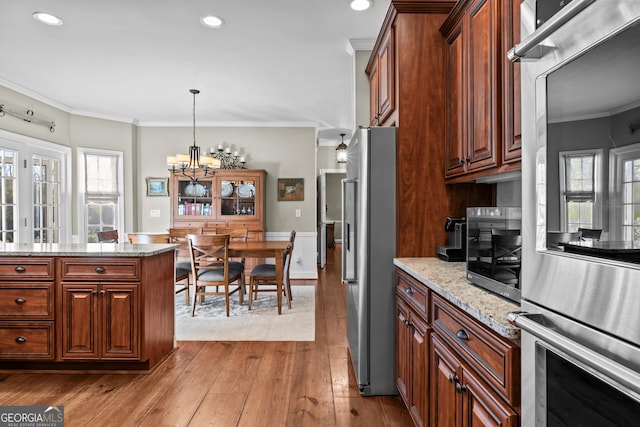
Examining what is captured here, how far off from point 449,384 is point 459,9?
1.92m

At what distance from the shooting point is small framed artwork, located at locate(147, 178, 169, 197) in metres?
6.32

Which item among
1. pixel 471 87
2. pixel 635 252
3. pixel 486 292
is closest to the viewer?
pixel 635 252

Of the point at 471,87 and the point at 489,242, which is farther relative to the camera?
the point at 471,87

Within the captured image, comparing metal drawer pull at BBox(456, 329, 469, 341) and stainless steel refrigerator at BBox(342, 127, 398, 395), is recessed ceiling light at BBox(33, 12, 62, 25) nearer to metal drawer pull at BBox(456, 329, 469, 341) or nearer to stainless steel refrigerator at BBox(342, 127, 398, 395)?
stainless steel refrigerator at BBox(342, 127, 398, 395)

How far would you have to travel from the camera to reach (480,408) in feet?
4.05

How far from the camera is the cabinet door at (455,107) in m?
2.15

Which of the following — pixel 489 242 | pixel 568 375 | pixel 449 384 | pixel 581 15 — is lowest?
pixel 449 384

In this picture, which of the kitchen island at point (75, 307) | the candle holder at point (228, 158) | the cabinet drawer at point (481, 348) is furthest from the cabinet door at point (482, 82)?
the candle holder at point (228, 158)

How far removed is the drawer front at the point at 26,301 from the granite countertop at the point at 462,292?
244 cm

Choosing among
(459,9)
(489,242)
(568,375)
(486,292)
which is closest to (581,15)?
(568,375)

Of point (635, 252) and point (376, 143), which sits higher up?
point (376, 143)

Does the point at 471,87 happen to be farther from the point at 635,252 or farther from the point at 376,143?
the point at 635,252

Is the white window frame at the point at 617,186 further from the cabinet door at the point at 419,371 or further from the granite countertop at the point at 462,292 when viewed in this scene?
the cabinet door at the point at 419,371

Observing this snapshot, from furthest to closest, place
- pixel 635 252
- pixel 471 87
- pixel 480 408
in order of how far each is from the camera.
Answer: pixel 471 87, pixel 480 408, pixel 635 252
